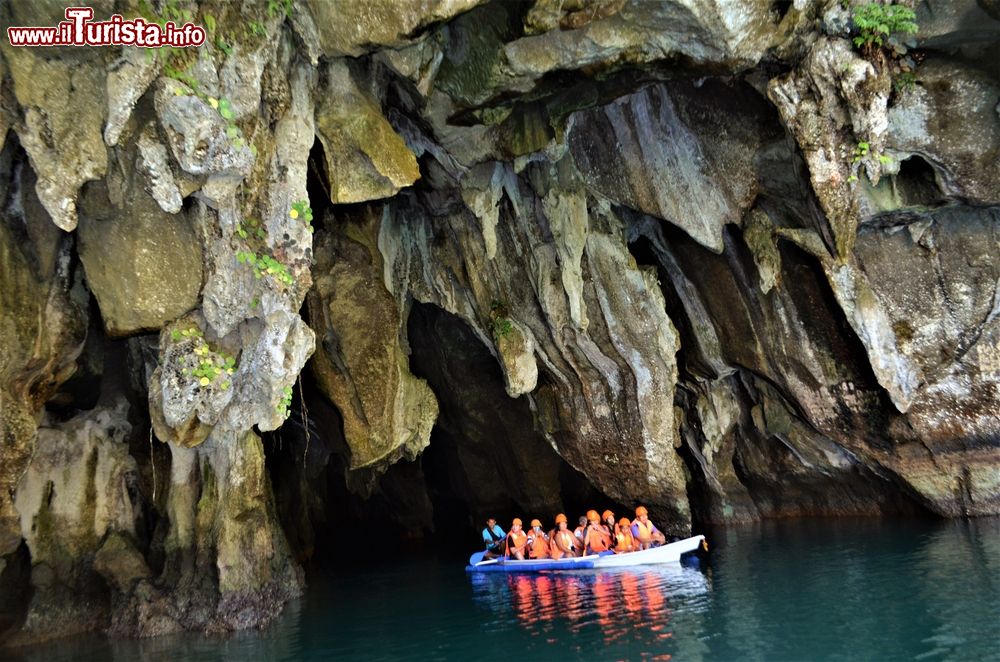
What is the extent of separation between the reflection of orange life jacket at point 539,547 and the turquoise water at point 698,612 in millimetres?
1129

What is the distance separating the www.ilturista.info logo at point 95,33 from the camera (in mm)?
8914

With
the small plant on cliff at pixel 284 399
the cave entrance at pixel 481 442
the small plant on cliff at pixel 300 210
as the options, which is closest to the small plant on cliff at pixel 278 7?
the small plant on cliff at pixel 300 210

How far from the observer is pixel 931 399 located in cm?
1605

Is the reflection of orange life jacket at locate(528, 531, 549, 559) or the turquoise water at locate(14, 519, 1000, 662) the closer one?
the turquoise water at locate(14, 519, 1000, 662)

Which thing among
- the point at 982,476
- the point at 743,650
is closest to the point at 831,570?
the point at 743,650

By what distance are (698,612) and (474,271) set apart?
27.0 ft

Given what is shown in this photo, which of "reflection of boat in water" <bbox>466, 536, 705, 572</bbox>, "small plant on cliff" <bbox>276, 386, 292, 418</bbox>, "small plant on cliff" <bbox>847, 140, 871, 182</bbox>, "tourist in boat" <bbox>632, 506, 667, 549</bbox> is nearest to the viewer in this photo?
"small plant on cliff" <bbox>847, 140, 871, 182</bbox>

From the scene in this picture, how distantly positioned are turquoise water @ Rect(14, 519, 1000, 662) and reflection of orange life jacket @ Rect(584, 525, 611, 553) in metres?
1.50

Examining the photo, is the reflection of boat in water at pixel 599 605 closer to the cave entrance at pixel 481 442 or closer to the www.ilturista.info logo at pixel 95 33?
the cave entrance at pixel 481 442

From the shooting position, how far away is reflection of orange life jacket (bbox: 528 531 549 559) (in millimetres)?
17547

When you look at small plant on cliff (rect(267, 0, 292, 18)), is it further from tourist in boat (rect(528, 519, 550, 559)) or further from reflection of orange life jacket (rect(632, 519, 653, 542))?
reflection of orange life jacket (rect(632, 519, 653, 542))

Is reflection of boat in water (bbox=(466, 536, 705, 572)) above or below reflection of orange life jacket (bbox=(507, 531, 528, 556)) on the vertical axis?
below

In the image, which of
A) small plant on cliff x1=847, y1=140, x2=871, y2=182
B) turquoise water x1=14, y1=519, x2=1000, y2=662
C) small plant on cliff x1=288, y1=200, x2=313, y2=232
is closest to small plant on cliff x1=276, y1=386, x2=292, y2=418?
small plant on cliff x1=288, y1=200, x2=313, y2=232

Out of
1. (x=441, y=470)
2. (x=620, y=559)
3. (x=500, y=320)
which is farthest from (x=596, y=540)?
(x=441, y=470)
